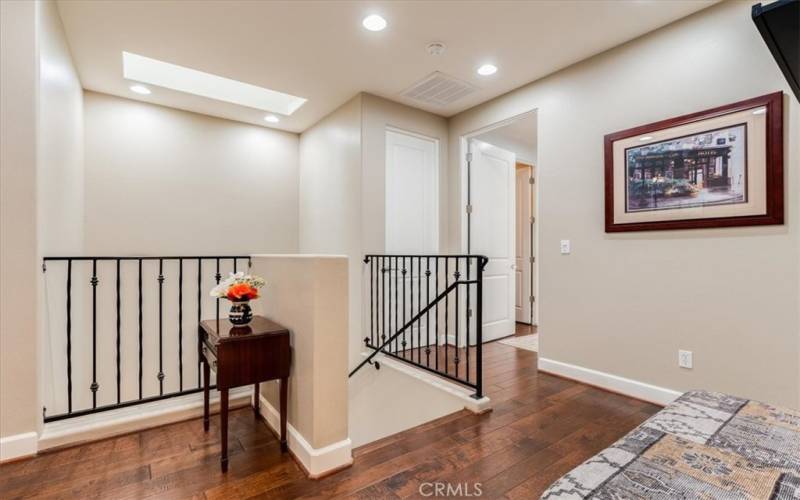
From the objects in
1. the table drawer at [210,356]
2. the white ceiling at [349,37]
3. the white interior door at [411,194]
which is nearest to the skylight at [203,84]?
the white ceiling at [349,37]

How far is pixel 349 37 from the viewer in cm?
293

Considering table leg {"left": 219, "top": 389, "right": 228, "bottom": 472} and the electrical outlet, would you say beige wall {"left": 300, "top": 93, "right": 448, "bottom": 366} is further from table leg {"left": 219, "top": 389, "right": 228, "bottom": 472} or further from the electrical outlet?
the electrical outlet

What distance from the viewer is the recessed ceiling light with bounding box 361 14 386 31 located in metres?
2.68

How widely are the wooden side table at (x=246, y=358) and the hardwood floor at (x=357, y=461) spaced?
217 mm

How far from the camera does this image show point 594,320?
3.11 metres

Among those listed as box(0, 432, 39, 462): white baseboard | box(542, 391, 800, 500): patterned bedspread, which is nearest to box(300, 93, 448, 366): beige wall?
box(0, 432, 39, 462): white baseboard

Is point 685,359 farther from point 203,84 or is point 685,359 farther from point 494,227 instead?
point 203,84

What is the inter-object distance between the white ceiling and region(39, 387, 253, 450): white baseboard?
2.69 meters

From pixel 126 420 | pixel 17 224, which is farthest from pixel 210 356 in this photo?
pixel 17 224

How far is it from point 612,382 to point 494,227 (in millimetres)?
2229

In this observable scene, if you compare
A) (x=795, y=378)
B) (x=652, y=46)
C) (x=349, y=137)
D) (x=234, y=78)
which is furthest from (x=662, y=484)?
(x=234, y=78)

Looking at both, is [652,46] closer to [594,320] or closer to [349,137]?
[594,320]

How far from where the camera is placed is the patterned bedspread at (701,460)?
852mm

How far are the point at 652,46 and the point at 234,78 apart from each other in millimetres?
3539
